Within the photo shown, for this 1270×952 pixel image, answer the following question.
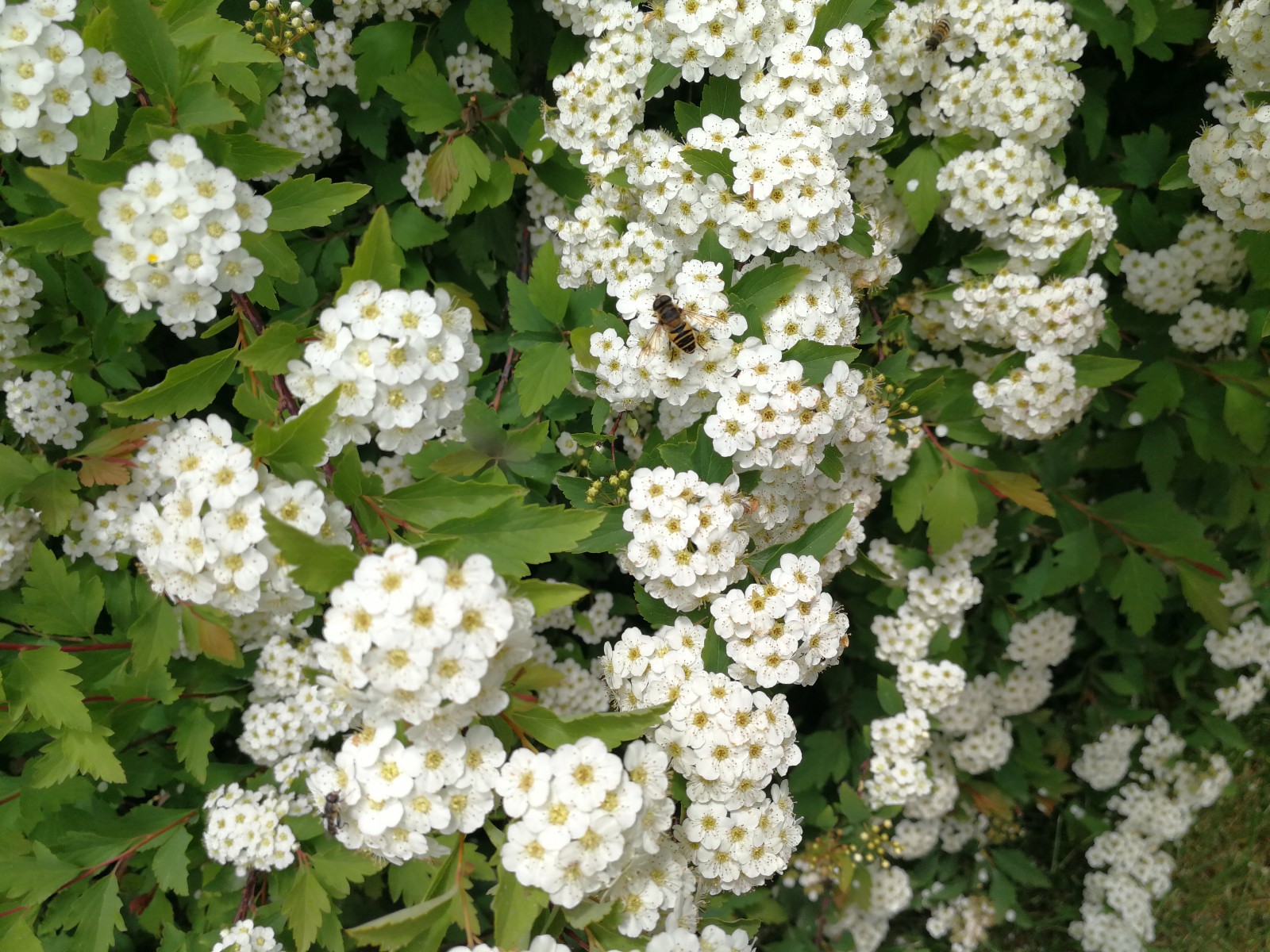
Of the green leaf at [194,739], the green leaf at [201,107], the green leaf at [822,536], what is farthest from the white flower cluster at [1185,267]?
the green leaf at [194,739]

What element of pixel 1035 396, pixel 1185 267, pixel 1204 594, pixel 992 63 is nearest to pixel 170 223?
pixel 992 63

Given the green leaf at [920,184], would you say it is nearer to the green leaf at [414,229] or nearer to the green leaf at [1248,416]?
the green leaf at [1248,416]

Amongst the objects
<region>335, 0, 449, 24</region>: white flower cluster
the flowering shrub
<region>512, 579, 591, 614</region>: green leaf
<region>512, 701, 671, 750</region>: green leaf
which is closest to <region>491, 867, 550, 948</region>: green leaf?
the flowering shrub

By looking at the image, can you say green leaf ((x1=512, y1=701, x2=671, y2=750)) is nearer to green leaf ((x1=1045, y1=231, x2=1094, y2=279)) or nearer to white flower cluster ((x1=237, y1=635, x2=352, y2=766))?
white flower cluster ((x1=237, y1=635, x2=352, y2=766))

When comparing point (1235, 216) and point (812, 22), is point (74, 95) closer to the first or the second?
point (812, 22)

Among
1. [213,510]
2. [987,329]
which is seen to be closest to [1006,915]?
[987,329]
